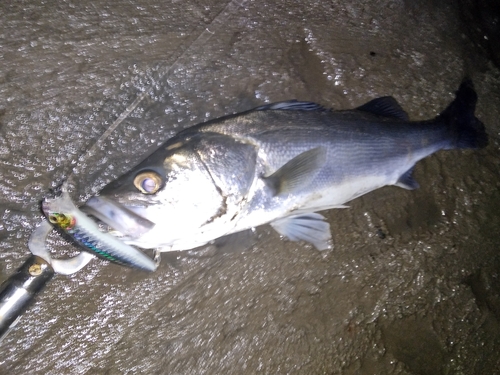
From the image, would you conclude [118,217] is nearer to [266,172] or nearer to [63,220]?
[63,220]

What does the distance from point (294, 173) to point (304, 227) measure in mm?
424

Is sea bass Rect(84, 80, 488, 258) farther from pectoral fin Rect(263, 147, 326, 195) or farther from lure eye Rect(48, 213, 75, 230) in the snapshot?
lure eye Rect(48, 213, 75, 230)

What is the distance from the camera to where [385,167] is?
2.43 m

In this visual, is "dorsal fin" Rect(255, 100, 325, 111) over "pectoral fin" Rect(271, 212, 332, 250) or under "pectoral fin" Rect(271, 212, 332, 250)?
over

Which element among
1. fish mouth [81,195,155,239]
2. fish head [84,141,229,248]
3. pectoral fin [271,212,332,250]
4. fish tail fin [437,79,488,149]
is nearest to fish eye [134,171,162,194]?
fish head [84,141,229,248]

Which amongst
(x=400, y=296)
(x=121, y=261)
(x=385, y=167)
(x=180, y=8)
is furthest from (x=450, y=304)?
(x=180, y=8)

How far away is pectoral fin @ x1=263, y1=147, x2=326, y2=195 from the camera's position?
2.12m

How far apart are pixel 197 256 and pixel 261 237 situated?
0.44m

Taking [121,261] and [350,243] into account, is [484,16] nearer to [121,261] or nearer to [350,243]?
[350,243]

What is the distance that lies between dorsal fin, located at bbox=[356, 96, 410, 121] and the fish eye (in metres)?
1.49

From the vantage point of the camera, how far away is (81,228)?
1742 mm

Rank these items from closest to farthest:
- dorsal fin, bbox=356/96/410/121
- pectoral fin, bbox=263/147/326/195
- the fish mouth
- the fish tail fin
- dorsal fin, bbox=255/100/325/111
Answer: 1. the fish mouth
2. pectoral fin, bbox=263/147/326/195
3. dorsal fin, bbox=255/100/325/111
4. dorsal fin, bbox=356/96/410/121
5. the fish tail fin

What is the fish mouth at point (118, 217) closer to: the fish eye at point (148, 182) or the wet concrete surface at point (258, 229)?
the fish eye at point (148, 182)

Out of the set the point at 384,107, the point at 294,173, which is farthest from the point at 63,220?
the point at 384,107
